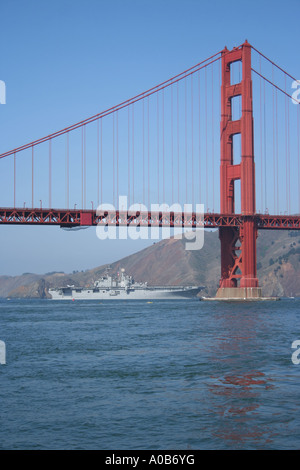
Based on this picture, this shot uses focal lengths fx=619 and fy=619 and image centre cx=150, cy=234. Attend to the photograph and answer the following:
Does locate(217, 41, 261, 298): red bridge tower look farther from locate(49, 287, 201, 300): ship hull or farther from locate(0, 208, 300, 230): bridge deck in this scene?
locate(49, 287, 201, 300): ship hull

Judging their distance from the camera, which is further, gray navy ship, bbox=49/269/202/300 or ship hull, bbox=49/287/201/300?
gray navy ship, bbox=49/269/202/300

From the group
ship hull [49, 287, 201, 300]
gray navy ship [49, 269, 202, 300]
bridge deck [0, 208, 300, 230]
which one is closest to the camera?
bridge deck [0, 208, 300, 230]

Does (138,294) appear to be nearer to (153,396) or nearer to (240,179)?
(240,179)

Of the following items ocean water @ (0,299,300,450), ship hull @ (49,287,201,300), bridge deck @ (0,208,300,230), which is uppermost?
bridge deck @ (0,208,300,230)

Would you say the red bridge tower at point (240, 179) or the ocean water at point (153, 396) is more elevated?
the red bridge tower at point (240, 179)

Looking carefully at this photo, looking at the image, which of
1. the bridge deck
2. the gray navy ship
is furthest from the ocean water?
the gray navy ship

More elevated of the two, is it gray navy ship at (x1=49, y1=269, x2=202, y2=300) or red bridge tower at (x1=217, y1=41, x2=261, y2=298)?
red bridge tower at (x1=217, y1=41, x2=261, y2=298)

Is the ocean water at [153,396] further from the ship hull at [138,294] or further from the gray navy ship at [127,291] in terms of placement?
the gray navy ship at [127,291]

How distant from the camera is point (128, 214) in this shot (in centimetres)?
7744

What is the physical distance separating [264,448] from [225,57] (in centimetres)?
7955

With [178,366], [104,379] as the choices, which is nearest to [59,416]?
[104,379]

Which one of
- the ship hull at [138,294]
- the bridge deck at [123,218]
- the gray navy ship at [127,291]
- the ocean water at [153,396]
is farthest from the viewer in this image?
the gray navy ship at [127,291]

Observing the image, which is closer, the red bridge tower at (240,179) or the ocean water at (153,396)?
the ocean water at (153,396)

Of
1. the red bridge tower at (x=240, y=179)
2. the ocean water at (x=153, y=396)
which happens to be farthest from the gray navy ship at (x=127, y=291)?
Answer: the ocean water at (x=153, y=396)
